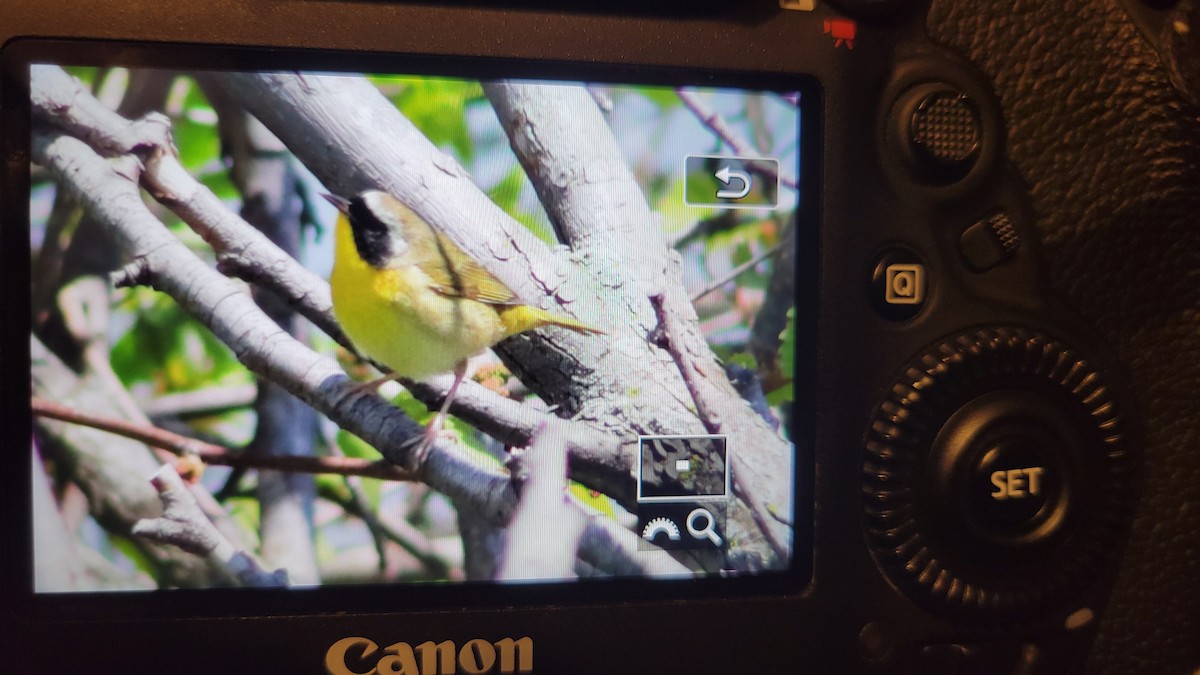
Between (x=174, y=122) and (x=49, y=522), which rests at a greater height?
(x=174, y=122)

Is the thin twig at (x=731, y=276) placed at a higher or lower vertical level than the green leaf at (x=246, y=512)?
higher

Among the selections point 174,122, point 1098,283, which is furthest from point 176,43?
point 1098,283

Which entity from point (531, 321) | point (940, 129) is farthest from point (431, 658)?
point (940, 129)

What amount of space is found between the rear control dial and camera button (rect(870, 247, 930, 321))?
32 mm

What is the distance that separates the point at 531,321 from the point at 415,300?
72mm

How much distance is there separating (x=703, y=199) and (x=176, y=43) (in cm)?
31

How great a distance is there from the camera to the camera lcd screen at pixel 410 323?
44 centimetres

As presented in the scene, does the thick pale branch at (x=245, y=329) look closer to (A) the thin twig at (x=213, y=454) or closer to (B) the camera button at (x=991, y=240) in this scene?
(A) the thin twig at (x=213, y=454)

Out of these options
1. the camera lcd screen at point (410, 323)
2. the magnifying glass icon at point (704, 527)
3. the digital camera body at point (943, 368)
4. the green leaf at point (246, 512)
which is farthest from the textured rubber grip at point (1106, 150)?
the green leaf at point (246, 512)

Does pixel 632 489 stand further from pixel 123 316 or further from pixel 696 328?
pixel 123 316

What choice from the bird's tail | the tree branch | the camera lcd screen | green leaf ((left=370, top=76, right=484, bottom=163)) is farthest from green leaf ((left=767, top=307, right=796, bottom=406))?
the tree branch

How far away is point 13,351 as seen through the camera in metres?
0.43

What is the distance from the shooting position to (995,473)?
1.59 ft

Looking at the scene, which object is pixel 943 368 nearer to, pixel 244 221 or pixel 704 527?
pixel 704 527
